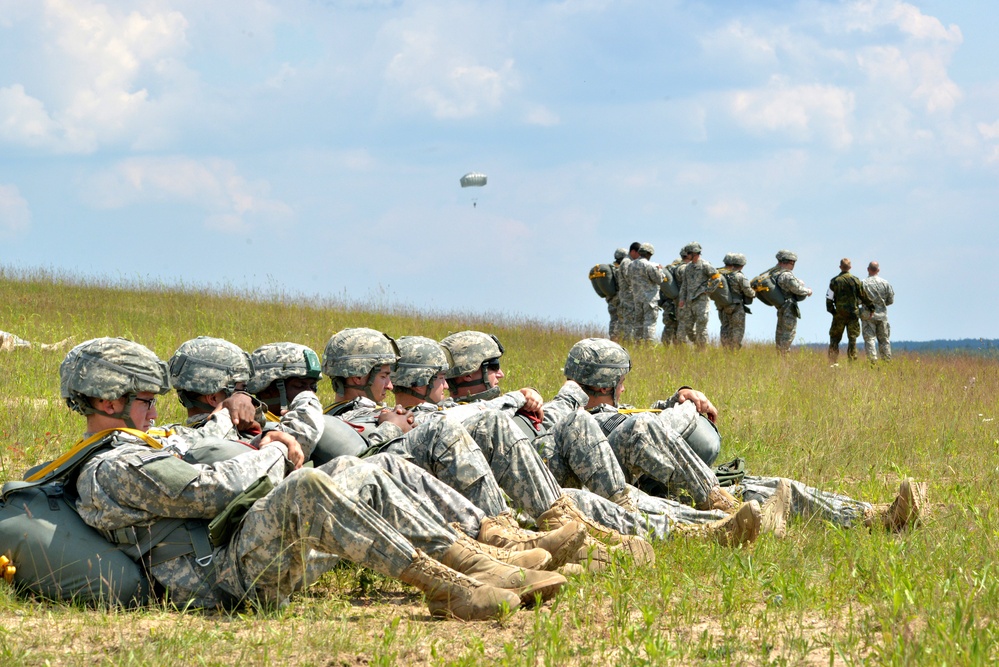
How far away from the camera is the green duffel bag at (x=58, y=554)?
4.62m

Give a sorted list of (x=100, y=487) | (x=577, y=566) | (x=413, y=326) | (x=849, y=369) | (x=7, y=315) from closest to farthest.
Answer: (x=100, y=487)
(x=577, y=566)
(x=849, y=369)
(x=7, y=315)
(x=413, y=326)

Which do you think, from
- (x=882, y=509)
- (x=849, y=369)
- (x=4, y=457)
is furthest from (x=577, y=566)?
(x=849, y=369)

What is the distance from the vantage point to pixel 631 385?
13.0m

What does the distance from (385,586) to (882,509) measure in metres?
3.48

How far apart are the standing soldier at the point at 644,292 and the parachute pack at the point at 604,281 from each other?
0.97m

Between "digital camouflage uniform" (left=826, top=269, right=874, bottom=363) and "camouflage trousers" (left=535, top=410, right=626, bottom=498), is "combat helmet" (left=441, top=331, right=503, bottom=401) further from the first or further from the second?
"digital camouflage uniform" (left=826, top=269, right=874, bottom=363)

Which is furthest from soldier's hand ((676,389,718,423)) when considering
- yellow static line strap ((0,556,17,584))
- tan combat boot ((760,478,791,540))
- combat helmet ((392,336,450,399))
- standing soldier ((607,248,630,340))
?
standing soldier ((607,248,630,340))

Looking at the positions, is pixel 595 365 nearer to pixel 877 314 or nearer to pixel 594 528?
pixel 594 528

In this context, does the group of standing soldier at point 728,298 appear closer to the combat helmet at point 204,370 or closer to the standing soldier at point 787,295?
the standing soldier at point 787,295

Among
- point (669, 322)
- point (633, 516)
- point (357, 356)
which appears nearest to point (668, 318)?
point (669, 322)

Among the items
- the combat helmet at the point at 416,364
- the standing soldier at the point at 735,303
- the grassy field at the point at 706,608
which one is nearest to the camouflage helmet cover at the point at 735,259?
the standing soldier at the point at 735,303

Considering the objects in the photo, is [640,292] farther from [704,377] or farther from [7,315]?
[7,315]

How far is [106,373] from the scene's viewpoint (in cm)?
480

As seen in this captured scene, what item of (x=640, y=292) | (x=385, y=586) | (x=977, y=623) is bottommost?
(x=385, y=586)
